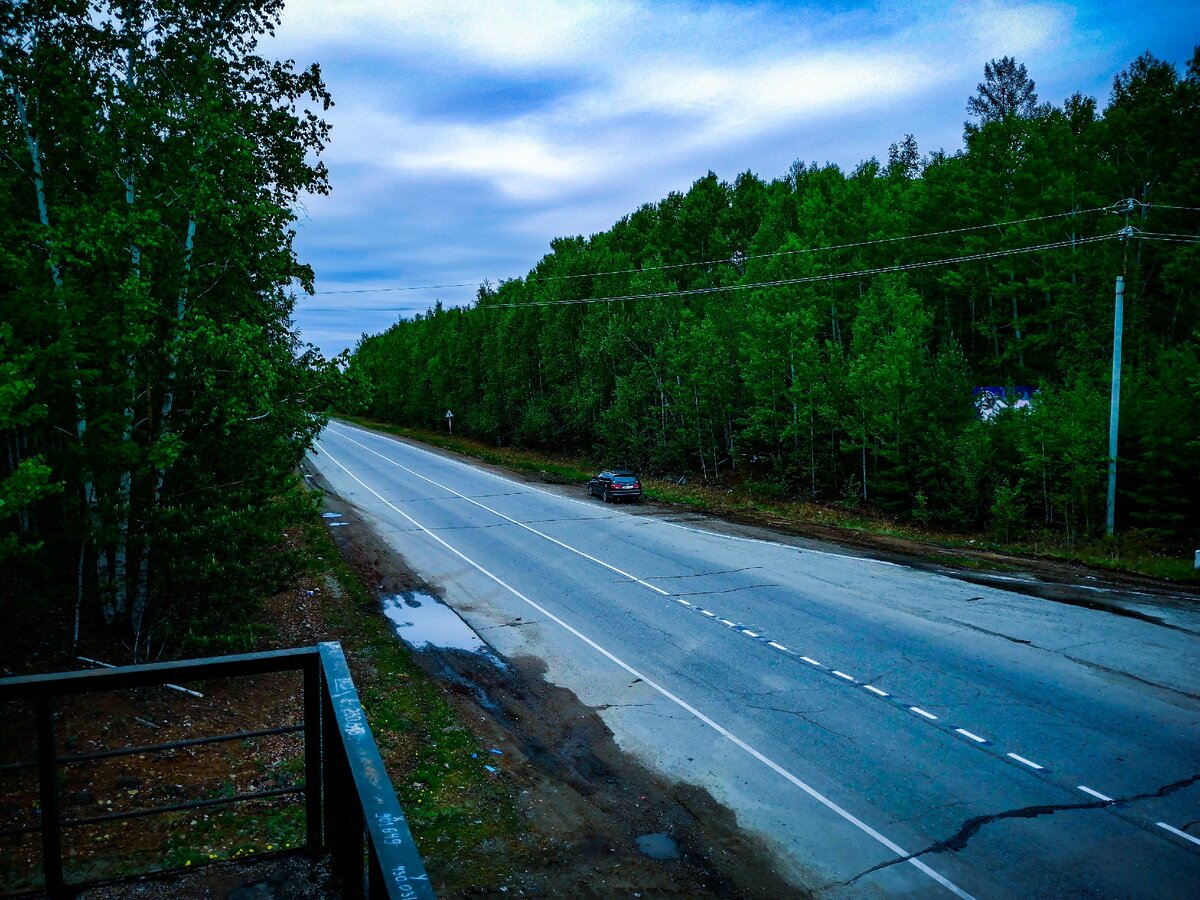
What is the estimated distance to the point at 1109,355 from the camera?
34.6 meters

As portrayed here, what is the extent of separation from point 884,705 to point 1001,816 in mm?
2893

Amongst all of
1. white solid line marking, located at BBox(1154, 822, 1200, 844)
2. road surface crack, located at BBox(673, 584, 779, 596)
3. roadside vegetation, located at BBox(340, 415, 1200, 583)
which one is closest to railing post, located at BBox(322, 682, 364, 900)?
white solid line marking, located at BBox(1154, 822, 1200, 844)

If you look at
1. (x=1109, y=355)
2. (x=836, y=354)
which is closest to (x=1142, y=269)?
(x=1109, y=355)

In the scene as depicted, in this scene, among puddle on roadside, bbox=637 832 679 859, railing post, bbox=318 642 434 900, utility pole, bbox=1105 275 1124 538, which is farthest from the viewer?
utility pole, bbox=1105 275 1124 538

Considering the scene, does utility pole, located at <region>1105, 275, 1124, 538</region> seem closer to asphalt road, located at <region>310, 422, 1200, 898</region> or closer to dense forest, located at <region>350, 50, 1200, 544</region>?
dense forest, located at <region>350, 50, 1200, 544</region>

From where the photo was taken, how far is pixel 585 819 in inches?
319

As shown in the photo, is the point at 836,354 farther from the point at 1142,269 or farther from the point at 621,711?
the point at 621,711

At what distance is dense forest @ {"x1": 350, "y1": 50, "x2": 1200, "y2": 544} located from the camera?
23828 mm

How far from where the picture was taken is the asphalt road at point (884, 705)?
24.2 ft

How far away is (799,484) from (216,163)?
28.4 m

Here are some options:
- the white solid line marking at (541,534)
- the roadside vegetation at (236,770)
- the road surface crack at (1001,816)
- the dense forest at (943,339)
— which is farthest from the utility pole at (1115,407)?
the roadside vegetation at (236,770)

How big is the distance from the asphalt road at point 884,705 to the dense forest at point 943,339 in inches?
323

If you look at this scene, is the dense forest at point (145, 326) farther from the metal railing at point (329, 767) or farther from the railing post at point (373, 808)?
the railing post at point (373, 808)

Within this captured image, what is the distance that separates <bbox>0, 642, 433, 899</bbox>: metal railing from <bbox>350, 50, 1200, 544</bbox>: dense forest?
77.0ft
